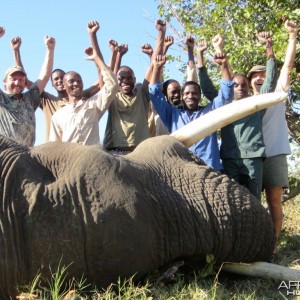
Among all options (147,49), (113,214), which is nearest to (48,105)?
(147,49)

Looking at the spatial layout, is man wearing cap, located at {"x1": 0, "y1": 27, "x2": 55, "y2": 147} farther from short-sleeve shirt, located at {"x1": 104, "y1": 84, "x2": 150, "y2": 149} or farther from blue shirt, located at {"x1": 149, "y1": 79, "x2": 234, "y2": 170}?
blue shirt, located at {"x1": 149, "y1": 79, "x2": 234, "y2": 170}

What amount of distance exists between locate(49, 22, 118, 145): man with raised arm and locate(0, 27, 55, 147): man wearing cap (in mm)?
285

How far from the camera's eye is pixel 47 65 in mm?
6820

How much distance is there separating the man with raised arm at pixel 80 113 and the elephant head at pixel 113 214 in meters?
1.62

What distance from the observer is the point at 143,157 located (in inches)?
180

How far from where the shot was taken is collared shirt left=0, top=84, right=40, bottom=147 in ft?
19.7

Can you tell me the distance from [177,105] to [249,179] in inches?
51.6

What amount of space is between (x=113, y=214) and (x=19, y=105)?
9.34 feet

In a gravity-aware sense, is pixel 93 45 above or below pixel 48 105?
above

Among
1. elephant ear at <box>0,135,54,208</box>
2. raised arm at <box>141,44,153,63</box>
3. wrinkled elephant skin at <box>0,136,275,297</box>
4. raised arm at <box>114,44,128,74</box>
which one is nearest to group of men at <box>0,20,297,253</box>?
raised arm at <box>141,44,153,63</box>

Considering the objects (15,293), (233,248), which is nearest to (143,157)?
(233,248)

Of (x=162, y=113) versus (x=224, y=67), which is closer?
(x=224, y=67)

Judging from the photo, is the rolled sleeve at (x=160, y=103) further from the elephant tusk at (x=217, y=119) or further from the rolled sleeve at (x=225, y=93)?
the elephant tusk at (x=217, y=119)

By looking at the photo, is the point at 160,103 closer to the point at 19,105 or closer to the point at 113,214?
the point at 19,105
